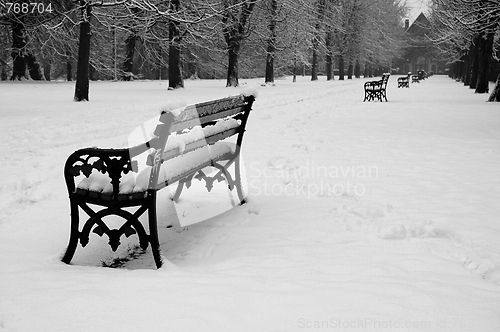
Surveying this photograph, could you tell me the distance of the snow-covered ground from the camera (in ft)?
8.38

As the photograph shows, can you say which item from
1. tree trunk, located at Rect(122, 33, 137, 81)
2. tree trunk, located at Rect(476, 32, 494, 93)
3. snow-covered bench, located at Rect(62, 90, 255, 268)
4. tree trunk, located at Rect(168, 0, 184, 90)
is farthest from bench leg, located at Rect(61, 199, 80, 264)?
tree trunk, located at Rect(122, 33, 137, 81)

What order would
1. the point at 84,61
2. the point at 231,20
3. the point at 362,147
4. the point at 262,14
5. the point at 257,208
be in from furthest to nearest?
the point at 262,14, the point at 231,20, the point at 84,61, the point at 362,147, the point at 257,208

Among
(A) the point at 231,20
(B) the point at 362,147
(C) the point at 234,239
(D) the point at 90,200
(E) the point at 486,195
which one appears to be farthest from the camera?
(A) the point at 231,20

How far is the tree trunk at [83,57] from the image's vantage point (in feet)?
50.5

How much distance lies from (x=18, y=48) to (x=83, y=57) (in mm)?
12254

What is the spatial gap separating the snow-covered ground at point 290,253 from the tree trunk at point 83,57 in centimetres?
884

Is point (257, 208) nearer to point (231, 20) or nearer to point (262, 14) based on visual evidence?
point (231, 20)

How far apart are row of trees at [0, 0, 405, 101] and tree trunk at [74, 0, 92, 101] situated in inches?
1.3

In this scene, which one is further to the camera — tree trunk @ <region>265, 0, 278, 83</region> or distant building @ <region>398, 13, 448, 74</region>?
distant building @ <region>398, 13, 448, 74</region>

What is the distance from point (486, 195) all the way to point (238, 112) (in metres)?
2.95

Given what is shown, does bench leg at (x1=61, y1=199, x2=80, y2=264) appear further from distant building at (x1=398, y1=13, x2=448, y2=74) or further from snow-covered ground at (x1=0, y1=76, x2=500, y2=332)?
distant building at (x1=398, y1=13, x2=448, y2=74)

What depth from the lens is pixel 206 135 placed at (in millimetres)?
4164

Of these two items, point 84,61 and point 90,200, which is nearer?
point 90,200

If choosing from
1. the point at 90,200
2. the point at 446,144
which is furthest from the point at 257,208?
the point at 446,144
